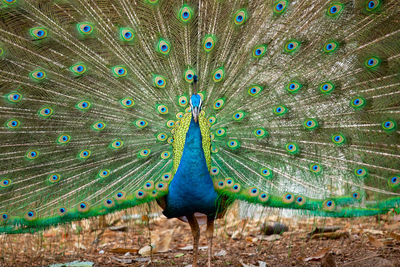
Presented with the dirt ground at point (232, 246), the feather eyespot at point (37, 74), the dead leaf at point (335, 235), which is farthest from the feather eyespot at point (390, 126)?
the feather eyespot at point (37, 74)

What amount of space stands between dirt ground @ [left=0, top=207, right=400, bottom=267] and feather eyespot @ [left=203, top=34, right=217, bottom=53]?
1365 millimetres

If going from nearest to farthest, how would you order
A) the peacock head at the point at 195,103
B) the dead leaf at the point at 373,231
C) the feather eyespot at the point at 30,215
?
the peacock head at the point at 195,103 → the feather eyespot at the point at 30,215 → the dead leaf at the point at 373,231

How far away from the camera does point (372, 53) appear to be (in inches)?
132

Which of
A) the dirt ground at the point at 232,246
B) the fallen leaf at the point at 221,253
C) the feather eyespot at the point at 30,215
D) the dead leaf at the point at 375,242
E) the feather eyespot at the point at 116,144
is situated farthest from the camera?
the fallen leaf at the point at 221,253

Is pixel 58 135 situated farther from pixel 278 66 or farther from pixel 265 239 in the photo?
pixel 265 239

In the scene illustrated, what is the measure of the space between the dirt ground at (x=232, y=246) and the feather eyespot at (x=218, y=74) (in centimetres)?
114

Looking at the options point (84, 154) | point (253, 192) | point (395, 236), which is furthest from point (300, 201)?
point (84, 154)

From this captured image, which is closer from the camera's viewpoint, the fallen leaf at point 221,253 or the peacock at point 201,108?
the peacock at point 201,108

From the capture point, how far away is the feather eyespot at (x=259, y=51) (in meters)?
3.41

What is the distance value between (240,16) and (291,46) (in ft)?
1.46

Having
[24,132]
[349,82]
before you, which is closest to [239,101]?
[349,82]

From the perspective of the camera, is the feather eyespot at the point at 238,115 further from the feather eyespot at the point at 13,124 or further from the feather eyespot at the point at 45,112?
the feather eyespot at the point at 13,124

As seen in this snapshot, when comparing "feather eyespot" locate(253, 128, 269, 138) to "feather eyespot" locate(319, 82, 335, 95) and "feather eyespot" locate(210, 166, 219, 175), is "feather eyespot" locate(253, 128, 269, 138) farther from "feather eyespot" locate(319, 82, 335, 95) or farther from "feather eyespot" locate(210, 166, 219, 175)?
"feather eyespot" locate(319, 82, 335, 95)

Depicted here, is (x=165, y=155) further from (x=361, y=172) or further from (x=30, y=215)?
(x=361, y=172)
